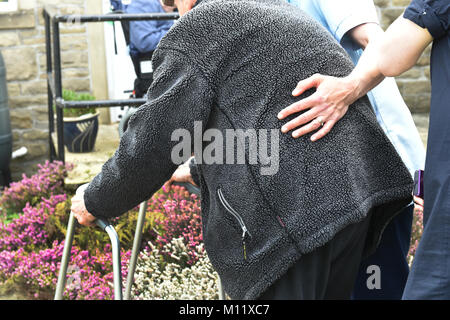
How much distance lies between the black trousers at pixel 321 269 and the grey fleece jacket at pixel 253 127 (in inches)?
1.9

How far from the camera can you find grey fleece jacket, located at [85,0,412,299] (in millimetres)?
1610

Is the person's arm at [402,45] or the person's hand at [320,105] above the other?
the person's arm at [402,45]

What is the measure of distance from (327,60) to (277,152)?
0.29 m

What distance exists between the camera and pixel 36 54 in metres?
6.86

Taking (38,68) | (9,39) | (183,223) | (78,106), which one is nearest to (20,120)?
(38,68)

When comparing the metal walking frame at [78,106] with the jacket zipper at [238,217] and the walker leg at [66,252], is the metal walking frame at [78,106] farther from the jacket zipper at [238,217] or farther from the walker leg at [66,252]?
the jacket zipper at [238,217]

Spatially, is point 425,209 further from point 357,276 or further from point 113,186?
point 113,186

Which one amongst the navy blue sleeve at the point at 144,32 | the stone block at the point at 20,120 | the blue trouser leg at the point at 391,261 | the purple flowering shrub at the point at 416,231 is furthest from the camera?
the stone block at the point at 20,120

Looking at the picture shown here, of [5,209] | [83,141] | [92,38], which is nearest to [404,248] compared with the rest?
[5,209]

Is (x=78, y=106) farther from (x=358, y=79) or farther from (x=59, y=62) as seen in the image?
(x=358, y=79)

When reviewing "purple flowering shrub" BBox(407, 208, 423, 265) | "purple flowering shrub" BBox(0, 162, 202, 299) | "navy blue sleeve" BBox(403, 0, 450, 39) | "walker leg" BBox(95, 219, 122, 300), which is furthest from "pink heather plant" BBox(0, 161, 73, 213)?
"navy blue sleeve" BBox(403, 0, 450, 39)

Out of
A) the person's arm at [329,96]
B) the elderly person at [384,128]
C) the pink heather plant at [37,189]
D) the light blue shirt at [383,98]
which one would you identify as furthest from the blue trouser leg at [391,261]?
the pink heather plant at [37,189]

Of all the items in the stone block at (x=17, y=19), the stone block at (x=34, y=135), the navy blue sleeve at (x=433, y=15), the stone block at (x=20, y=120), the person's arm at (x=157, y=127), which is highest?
the navy blue sleeve at (x=433, y=15)

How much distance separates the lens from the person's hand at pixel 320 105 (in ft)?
5.38
